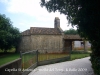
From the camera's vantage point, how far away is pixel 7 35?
82.7ft

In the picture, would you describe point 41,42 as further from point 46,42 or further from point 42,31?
point 42,31

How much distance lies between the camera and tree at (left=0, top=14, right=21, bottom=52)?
79.4 feet

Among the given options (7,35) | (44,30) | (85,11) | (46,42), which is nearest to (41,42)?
(46,42)

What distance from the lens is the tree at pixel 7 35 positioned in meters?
24.2

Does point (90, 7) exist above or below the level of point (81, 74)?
above

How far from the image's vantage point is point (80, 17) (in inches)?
271

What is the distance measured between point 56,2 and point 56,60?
25.0 feet

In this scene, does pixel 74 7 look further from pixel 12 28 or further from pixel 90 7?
pixel 12 28

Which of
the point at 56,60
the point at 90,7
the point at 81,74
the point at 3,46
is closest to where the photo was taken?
the point at 90,7

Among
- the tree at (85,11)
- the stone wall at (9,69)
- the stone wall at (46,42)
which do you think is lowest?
the stone wall at (9,69)

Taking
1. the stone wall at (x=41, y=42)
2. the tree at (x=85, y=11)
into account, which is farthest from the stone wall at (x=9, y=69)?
the stone wall at (x=41, y=42)

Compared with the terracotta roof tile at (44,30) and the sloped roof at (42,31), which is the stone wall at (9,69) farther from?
the terracotta roof tile at (44,30)

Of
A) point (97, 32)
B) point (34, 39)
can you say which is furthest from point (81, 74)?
point (34, 39)

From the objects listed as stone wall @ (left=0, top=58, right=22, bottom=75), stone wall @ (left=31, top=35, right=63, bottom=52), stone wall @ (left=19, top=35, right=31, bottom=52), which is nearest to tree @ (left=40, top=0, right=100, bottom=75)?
stone wall @ (left=0, top=58, right=22, bottom=75)
